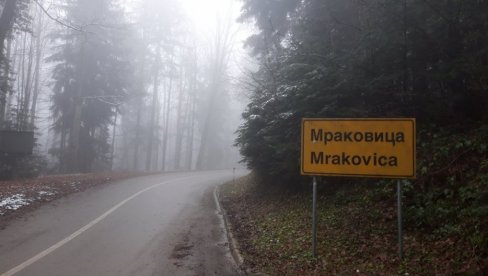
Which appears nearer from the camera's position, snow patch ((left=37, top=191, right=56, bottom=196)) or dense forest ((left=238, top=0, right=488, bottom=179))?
dense forest ((left=238, top=0, right=488, bottom=179))

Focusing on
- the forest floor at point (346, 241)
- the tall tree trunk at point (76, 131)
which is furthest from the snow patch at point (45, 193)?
the tall tree trunk at point (76, 131)

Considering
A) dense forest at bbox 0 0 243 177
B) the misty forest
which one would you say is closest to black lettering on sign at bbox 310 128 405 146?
the misty forest

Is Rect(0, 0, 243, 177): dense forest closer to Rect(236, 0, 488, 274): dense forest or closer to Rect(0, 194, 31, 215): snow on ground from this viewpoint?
Rect(0, 194, 31, 215): snow on ground

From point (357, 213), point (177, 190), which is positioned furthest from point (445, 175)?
point (177, 190)

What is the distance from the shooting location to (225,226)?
36.0 feet

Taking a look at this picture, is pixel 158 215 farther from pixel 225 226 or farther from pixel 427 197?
pixel 427 197

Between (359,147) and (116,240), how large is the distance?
18.5ft

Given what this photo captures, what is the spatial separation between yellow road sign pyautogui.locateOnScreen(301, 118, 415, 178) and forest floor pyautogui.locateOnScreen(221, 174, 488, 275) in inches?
49.2

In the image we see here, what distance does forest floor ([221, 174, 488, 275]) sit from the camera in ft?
19.1

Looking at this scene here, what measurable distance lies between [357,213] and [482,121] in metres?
3.63

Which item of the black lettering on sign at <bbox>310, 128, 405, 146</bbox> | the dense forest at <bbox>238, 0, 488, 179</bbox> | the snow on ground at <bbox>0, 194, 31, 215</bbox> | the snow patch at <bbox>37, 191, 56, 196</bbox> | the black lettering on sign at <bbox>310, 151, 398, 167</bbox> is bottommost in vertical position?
the snow on ground at <bbox>0, 194, 31, 215</bbox>

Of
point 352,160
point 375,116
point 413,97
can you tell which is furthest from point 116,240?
point 413,97

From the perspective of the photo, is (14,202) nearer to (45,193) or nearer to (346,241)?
(45,193)

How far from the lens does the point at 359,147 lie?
703cm
